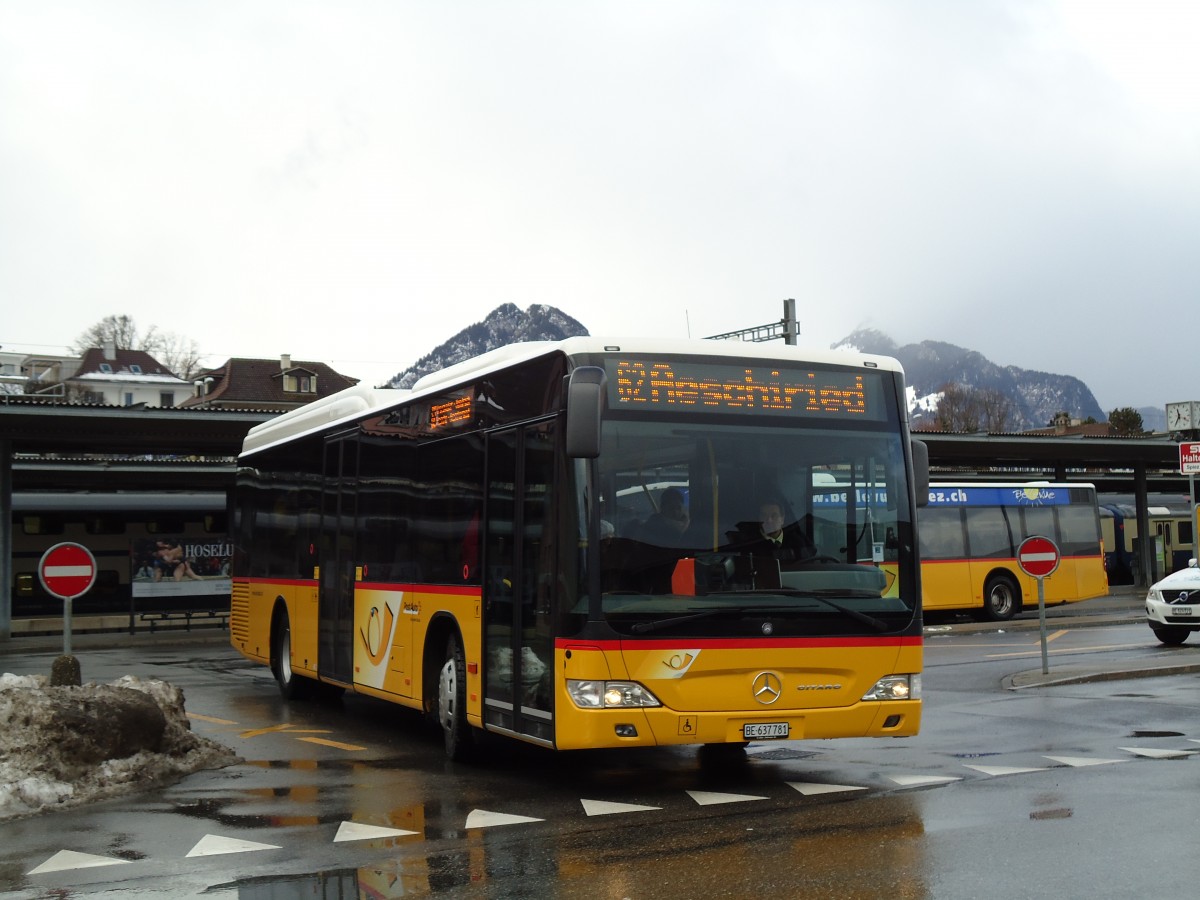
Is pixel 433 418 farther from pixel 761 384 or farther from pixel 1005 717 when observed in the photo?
pixel 1005 717

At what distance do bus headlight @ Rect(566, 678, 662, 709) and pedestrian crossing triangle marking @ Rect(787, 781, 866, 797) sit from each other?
140 cm

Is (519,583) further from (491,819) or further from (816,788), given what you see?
(816,788)

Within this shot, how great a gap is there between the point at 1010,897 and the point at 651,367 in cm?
442

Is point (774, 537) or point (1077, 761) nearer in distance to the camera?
point (774, 537)

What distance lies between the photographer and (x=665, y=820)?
873cm

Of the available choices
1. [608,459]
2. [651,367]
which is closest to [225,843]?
[608,459]

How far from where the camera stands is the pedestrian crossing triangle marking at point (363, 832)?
27.7 ft

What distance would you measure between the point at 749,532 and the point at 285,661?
30.0 ft

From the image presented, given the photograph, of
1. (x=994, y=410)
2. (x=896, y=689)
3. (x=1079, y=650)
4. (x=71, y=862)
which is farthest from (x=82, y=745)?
(x=994, y=410)

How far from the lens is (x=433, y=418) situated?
12219 millimetres

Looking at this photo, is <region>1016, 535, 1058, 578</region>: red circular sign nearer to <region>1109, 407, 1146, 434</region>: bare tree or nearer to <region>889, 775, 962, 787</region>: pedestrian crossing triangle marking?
<region>889, 775, 962, 787</region>: pedestrian crossing triangle marking

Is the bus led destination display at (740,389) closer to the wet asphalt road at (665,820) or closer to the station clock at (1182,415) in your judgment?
the wet asphalt road at (665,820)

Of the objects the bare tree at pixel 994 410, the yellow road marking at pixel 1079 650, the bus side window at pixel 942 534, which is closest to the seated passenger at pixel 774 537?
the yellow road marking at pixel 1079 650

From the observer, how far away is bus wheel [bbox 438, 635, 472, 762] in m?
11.1
